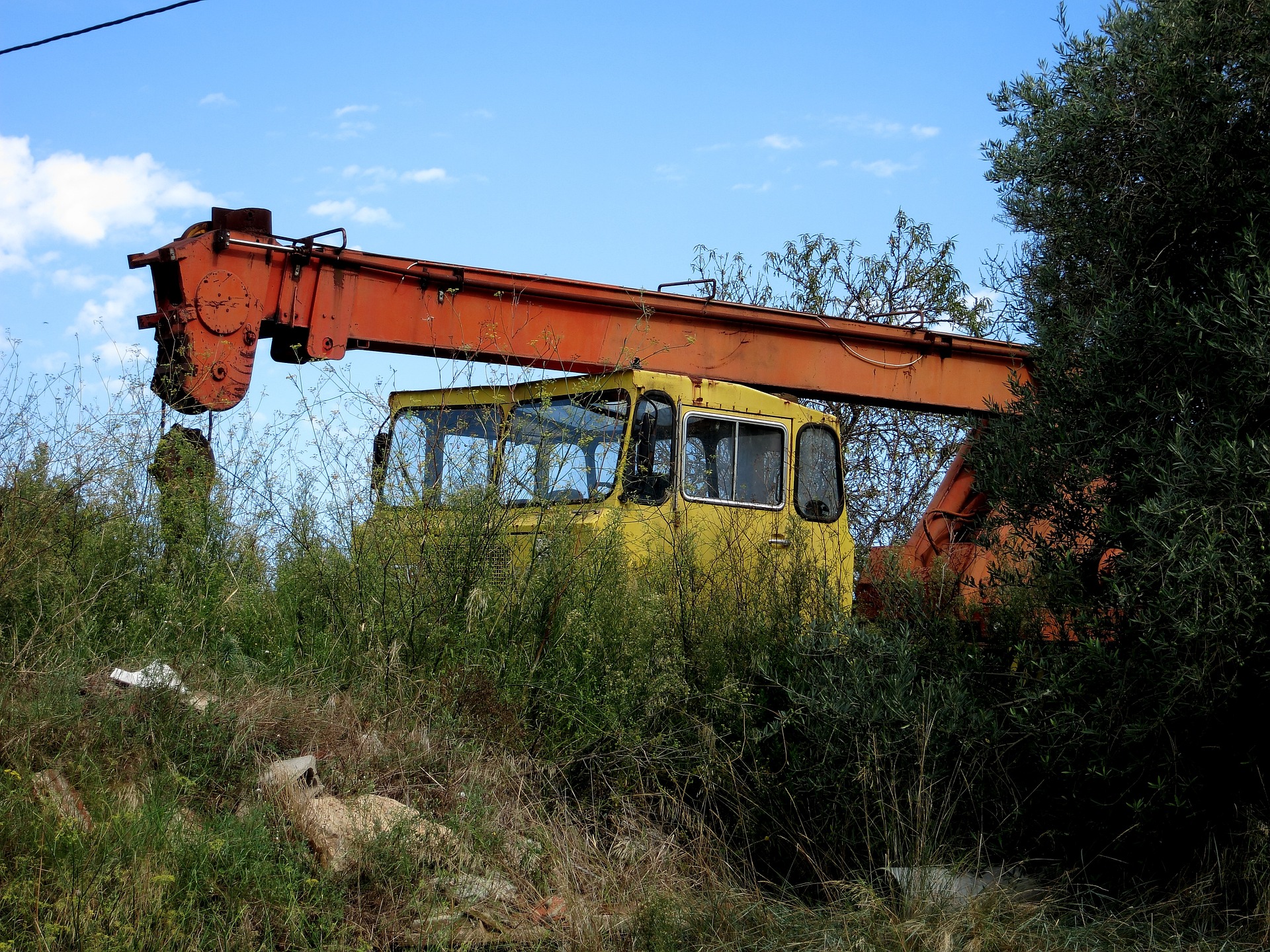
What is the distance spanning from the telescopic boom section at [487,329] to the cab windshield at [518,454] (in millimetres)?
472

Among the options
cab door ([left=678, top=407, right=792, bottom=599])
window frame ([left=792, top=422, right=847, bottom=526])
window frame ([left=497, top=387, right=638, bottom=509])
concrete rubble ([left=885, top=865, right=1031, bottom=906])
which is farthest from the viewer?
window frame ([left=792, top=422, right=847, bottom=526])

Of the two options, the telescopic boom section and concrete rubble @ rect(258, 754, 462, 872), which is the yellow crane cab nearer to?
the telescopic boom section

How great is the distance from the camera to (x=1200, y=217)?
523cm

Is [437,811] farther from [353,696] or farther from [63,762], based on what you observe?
[63,762]

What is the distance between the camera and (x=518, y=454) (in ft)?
20.3

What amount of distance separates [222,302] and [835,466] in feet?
14.8

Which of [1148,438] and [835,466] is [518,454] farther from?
[1148,438]

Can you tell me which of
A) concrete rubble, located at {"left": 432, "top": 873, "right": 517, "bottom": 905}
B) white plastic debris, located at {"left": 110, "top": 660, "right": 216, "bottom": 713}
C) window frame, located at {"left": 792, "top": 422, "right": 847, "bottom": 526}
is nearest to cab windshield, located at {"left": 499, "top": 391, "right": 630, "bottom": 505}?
window frame, located at {"left": 792, "top": 422, "right": 847, "bottom": 526}

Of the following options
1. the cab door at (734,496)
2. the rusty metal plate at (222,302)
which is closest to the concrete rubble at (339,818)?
the cab door at (734,496)

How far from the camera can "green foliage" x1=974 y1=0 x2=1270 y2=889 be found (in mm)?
4492

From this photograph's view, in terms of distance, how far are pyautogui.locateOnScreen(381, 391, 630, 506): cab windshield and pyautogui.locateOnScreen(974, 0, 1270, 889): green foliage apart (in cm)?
234

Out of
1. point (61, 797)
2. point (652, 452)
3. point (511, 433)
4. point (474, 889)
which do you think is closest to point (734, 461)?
point (652, 452)

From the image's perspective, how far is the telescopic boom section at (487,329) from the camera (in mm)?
7219

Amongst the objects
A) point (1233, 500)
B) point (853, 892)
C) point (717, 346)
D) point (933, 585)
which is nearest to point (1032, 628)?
point (933, 585)
